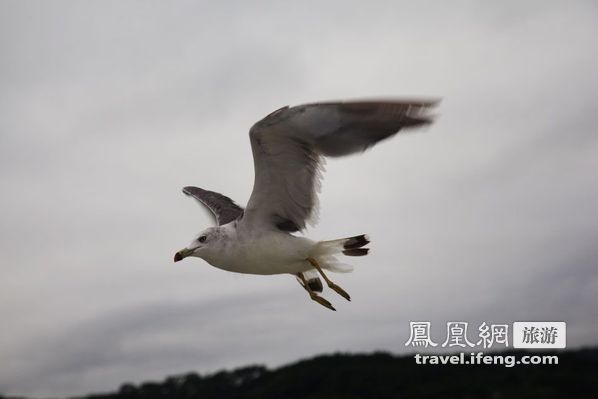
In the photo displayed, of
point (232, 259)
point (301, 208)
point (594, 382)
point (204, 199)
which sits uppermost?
point (594, 382)

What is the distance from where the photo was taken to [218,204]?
49.5 ft

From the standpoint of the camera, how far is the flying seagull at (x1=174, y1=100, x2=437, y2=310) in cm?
973

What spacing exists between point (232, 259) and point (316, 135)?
2.42 metres

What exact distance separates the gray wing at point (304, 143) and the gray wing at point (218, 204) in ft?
7.22

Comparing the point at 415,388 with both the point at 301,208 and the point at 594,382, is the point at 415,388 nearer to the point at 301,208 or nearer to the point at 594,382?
the point at 594,382

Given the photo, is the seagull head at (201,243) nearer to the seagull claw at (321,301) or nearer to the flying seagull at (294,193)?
the flying seagull at (294,193)

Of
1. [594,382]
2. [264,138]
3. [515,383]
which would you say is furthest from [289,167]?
[515,383]

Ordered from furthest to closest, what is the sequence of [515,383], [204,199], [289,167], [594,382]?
[515,383], [594,382], [204,199], [289,167]

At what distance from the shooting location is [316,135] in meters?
10.3

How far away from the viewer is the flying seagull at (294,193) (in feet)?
31.9

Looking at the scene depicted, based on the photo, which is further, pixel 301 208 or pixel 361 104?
pixel 301 208

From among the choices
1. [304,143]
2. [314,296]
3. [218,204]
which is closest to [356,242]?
[314,296]

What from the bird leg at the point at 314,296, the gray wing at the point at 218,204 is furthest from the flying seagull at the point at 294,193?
the gray wing at the point at 218,204

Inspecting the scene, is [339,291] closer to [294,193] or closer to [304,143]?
[294,193]
